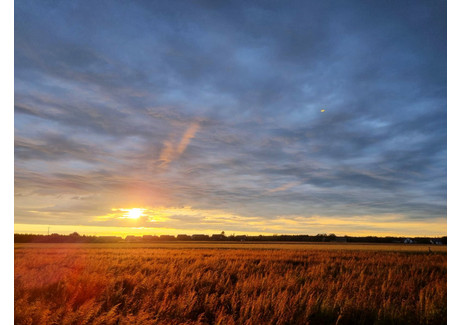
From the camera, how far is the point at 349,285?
43.9ft

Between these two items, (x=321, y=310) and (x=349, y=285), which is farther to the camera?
(x=349, y=285)

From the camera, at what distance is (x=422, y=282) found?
54.3 ft

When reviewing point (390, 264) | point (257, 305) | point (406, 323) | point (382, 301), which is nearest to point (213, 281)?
point (257, 305)

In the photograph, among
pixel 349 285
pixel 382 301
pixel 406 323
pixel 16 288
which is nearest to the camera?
pixel 406 323
